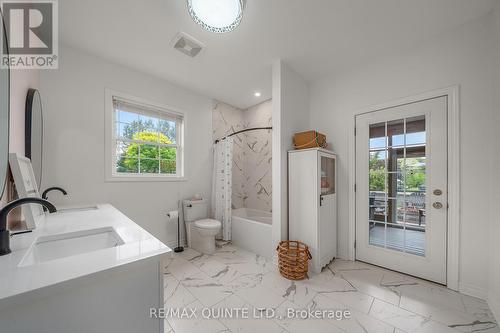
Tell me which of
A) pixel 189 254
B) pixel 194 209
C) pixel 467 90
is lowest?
pixel 189 254

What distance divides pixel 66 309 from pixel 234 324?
126cm

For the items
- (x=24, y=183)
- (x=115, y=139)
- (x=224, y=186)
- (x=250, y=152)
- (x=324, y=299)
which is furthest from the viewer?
(x=250, y=152)

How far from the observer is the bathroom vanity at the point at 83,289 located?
546mm

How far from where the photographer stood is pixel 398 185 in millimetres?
2283

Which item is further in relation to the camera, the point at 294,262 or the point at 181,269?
the point at 181,269

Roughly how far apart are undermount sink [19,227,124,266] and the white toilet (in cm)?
160

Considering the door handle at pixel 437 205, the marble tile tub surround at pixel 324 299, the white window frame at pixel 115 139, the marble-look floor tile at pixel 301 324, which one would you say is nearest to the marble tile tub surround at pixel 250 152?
the white window frame at pixel 115 139

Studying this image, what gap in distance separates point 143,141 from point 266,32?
2.12m

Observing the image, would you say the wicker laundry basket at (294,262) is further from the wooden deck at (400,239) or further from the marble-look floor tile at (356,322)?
Answer: the wooden deck at (400,239)

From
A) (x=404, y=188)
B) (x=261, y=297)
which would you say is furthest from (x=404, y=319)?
(x=404, y=188)

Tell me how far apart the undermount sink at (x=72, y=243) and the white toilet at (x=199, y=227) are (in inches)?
62.8

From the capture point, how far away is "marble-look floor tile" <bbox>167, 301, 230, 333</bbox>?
1.44 m

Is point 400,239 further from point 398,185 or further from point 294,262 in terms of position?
point 294,262

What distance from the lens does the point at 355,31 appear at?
6.51 ft
